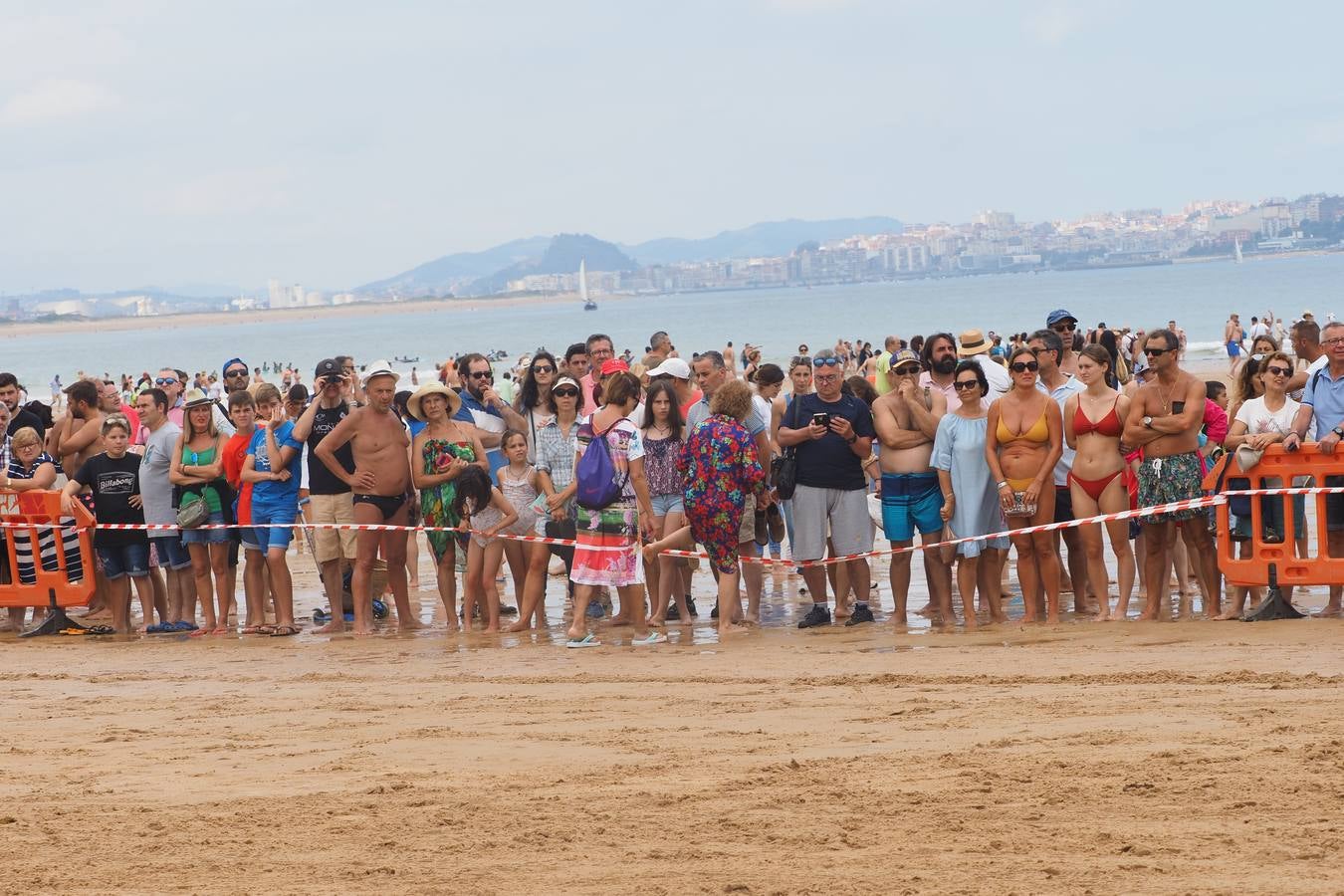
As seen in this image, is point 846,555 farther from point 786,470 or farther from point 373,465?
point 373,465

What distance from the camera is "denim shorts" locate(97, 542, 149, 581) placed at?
35.1 ft

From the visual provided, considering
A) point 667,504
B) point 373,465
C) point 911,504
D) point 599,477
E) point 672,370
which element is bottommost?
point 911,504

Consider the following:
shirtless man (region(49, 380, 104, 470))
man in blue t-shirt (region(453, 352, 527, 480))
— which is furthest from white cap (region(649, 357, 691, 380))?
shirtless man (region(49, 380, 104, 470))

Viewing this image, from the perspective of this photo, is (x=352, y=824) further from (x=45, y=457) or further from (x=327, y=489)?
(x=45, y=457)

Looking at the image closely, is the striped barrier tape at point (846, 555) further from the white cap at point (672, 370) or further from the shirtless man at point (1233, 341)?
the shirtless man at point (1233, 341)

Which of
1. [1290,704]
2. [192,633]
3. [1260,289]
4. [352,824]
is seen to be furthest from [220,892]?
[1260,289]

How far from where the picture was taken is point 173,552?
10648 mm

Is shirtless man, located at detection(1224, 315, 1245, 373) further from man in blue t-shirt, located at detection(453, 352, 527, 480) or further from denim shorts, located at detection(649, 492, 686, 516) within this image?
denim shorts, located at detection(649, 492, 686, 516)

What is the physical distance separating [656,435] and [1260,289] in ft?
398

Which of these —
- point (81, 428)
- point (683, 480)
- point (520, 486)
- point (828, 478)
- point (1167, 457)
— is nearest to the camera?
point (1167, 457)

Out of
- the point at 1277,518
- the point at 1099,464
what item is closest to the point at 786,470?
the point at 1099,464

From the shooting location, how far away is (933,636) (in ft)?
29.5

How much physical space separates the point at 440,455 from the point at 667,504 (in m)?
1.51

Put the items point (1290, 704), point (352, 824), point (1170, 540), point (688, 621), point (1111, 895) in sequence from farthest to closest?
point (688, 621)
point (1170, 540)
point (1290, 704)
point (352, 824)
point (1111, 895)
